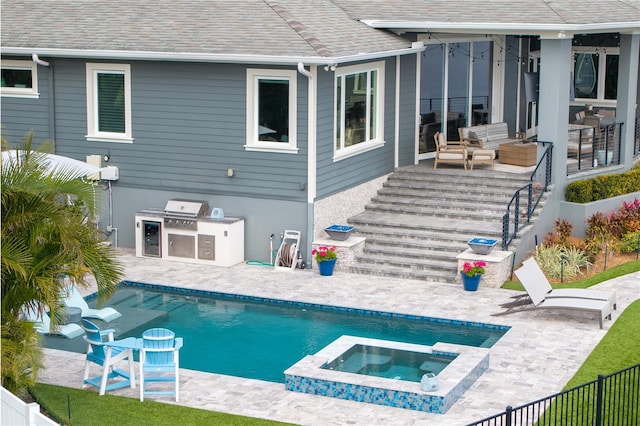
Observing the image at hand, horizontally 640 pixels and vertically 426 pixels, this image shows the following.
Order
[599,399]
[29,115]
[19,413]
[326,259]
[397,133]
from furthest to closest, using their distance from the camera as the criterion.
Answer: [397,133], [29,115], [326,259], [599,399], [19,413]

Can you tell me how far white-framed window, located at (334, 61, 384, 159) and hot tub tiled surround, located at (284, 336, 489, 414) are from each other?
7.71m

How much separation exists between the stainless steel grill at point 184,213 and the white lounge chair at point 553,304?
672cm

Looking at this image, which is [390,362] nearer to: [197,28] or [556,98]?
[556,98]

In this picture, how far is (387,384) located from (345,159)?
8.85 m

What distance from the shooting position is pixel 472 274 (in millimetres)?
20031

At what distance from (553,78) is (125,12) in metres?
9.40

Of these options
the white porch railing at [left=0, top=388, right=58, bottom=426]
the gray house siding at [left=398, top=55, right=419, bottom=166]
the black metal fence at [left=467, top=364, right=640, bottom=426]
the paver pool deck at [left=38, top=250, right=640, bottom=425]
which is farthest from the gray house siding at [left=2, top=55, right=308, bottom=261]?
the white porch railing at [left=0, top=388, right=58, bottom=426]

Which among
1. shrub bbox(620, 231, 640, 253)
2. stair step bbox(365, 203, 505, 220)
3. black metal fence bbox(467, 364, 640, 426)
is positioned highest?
stair step bbox(365, 203, 505, 220)

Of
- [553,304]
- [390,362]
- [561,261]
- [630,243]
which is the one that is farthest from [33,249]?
[630,243]

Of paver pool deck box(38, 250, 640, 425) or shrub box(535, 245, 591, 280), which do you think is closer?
paver pool deck box(38, 250, 640, 425)

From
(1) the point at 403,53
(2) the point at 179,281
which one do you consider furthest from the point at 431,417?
(1) the point at 403,53

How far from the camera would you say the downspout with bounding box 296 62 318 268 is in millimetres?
21125

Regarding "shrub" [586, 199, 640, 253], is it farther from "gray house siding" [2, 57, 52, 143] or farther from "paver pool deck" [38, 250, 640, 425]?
"gray house siding" [2, 57, 52, 143]

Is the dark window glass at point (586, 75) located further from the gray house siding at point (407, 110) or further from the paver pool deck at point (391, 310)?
the paver pool deck at point (391, 310)
